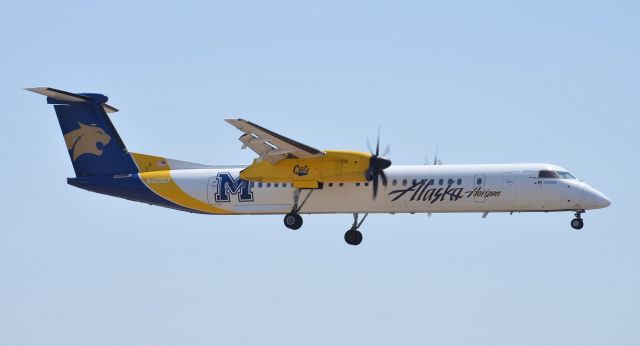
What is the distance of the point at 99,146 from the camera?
3488 centimetres

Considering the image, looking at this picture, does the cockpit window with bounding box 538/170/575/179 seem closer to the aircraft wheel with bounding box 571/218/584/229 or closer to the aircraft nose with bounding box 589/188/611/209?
the aircraft nose with bounding box 589/188/611/209

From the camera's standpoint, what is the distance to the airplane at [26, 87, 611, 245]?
30.4 metres

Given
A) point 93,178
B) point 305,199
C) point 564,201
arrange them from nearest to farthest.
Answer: point 564,201
point 305,199
point 93,178

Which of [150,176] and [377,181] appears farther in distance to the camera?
[150,176]

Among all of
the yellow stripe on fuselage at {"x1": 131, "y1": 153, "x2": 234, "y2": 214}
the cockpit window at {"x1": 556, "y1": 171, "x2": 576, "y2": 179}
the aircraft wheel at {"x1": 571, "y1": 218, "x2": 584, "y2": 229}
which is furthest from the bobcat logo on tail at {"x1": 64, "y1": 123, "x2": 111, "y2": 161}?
the aircraft wheel at {"x1": 571, "y1": 218, "x2": 584, "y2": 229}

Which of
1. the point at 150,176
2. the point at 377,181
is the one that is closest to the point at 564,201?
the point at 377,181

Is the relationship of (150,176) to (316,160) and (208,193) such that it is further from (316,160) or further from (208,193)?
(316,160)

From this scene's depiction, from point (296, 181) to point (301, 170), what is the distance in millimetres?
389

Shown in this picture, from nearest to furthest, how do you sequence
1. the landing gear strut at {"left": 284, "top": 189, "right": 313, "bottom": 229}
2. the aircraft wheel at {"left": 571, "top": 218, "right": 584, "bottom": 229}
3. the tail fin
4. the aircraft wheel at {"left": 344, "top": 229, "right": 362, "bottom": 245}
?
the aircraft wheel at {"left": 571, "top": 218, "right": 584, "bottom": 229}, the landing gear strut at {"left": 284, "top": 189, "right": 313, "bottom": 229}, the aircraft wheel at {"left": 344, "top": 229, "right": 362, "bottom": 245}, the tail fin

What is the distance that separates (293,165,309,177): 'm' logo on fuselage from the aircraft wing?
0.96 feet

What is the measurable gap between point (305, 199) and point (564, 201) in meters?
7.42

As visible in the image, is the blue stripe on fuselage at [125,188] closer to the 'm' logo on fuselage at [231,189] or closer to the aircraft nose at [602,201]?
the 'm' logo on fuselage at [231,189]

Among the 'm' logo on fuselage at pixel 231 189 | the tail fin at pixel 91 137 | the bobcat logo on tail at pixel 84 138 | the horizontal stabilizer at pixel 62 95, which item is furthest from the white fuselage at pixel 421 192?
the horizontal stabilizer at pixel 62 95

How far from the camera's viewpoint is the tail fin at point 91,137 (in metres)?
34.7
